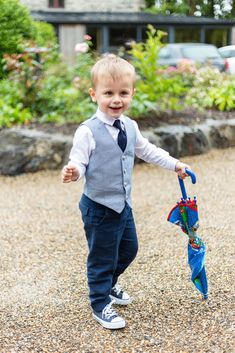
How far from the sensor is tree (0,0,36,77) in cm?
742

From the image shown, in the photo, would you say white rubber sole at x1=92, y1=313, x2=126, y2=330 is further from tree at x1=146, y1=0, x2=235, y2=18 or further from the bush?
tree at x1=146, y1=0, x2=235, y2=18

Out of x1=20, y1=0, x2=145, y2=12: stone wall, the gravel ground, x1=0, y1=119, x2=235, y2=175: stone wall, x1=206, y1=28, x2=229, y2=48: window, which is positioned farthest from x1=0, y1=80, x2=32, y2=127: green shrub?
x1=206, y1=28, x2=229, y2=48: window

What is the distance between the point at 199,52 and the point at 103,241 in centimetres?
1370

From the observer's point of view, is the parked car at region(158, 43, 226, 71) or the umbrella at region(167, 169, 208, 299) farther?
the parked car at region(158, 43, 226, 71)

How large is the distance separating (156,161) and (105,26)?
2080 cm

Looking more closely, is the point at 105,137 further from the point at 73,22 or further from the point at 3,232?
the point at 73,22

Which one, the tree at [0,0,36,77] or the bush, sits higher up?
the tree at [0,0,36,77]

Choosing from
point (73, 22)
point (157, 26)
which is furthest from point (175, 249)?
point (157, 26)

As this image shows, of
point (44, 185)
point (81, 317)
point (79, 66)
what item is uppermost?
point (79, 66)

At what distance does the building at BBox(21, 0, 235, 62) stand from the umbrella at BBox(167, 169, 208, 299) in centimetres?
1942

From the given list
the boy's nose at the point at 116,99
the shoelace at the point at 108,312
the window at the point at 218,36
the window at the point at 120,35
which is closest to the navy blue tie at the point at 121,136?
the boy's nose at the point at 116,99

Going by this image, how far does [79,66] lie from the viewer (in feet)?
25.5

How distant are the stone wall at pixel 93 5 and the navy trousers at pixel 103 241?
21959mm

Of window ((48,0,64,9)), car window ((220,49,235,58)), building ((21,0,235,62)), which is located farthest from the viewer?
window ((48,0,64,9))
